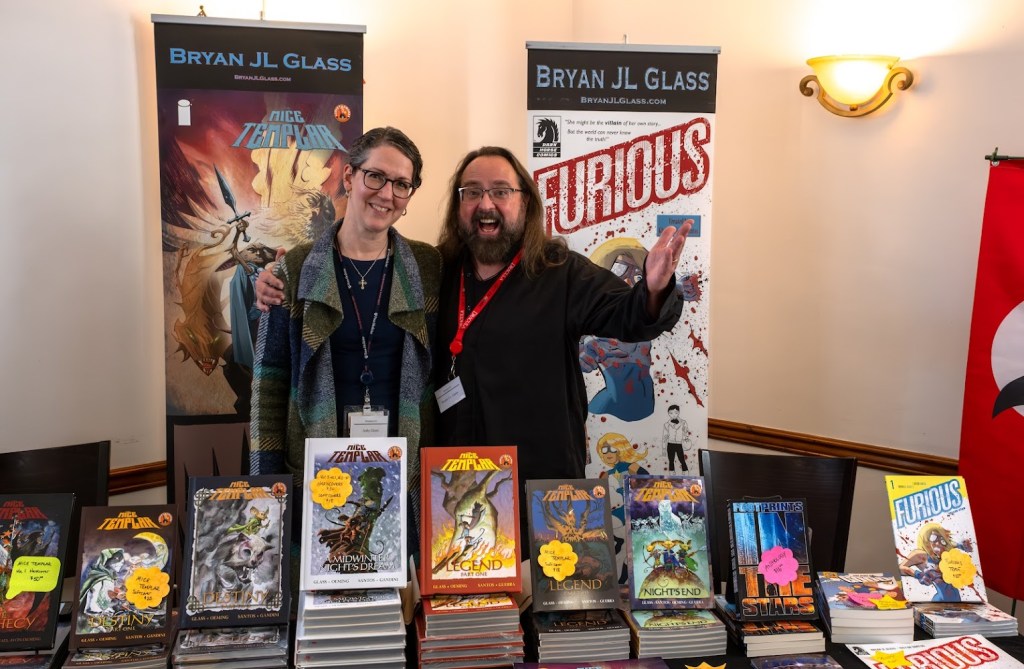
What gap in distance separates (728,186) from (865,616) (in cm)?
243

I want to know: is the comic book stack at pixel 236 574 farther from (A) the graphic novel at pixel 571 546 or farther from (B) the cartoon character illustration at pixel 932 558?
(B) the cartoon character illustration at pixel 932 558

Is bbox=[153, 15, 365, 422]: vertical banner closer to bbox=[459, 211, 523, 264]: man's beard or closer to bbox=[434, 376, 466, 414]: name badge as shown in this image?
bbox=[459, 211, 523, 264]: man's beard

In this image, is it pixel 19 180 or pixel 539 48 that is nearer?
pixel 19 180

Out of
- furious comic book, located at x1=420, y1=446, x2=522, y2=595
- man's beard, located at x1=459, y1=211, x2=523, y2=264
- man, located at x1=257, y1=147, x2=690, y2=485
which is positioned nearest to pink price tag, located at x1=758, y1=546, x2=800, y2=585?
furious comic book, located at x1=420, y1=446, x2=522, y2=595

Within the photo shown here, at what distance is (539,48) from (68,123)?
1.67 metres

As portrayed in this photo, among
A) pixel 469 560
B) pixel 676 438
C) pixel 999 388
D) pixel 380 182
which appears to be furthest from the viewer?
pixel 676 438

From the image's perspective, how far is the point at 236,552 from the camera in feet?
5.60

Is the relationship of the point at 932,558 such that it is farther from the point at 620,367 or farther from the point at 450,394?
the point at 620,367

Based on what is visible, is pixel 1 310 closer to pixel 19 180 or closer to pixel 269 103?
pixel 19 180

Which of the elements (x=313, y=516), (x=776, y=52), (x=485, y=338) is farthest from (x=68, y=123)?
Result: (x=776, y=52)

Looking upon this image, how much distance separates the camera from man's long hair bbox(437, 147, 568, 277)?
2.50m

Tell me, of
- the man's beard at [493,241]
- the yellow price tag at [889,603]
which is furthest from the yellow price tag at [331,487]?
the yellow price tag at [889,603]

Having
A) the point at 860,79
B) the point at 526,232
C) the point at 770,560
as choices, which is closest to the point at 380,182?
the point at 526,232

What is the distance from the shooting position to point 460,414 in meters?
2.41
